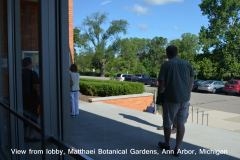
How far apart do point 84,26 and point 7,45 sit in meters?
1.98

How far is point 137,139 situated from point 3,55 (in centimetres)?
282

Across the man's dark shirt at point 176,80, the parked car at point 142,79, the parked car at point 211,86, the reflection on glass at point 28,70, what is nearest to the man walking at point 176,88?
the man's dark shirt at point 176,80

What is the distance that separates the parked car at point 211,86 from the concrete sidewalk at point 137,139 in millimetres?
18339

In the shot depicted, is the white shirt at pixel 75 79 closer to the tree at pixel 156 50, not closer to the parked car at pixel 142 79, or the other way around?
the tree at pixel 156 50

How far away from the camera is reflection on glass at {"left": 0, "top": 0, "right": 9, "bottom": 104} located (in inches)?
140

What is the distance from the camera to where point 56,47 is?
1.90m

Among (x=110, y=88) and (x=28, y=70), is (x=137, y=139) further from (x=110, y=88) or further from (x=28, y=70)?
(x=110, y=88)

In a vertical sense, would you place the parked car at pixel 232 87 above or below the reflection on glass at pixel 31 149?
below

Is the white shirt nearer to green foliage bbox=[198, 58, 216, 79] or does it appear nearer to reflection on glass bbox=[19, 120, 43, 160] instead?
reflection on glass bbox=[19, 120, 43, 160]

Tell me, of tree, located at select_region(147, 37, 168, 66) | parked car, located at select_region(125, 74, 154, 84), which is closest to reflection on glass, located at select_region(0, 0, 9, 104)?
tree, located at select_region(147, 37, 168, 66)

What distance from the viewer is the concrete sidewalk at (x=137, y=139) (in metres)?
3.69

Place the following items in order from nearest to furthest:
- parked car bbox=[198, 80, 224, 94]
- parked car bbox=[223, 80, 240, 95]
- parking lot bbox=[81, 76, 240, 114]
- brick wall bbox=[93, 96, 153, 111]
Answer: brick wall bbox=[93, 96, 153, 111]
parking lot bbox=[81, 76, 240, 114]
parked car bbox=[223, 80, 240, 95]
parked car bbox=[198, 80, 224, 94]

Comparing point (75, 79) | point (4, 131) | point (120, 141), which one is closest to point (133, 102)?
point (75, 79)

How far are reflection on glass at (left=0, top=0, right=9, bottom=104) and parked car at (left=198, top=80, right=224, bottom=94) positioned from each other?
22.0 m
